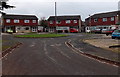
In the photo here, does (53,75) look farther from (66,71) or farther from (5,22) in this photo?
(5,22)

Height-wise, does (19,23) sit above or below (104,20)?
below

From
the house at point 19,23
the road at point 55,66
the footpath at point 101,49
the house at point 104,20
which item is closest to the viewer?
the road at point 55,66

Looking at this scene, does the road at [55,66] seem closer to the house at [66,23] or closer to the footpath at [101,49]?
the footpath at [101,49]

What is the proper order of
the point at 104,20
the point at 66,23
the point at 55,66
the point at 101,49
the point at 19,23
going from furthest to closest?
the point at 66,23 → the point at 19,23 → the point at 104,20 → the point at 101,49 → the point at 55,66

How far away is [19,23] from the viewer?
74188 mm

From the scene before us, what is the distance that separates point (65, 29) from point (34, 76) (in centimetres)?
6804

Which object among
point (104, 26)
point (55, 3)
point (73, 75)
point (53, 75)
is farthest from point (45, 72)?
point (104, 26)

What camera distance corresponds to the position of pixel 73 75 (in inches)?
316

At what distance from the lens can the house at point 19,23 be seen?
239ft

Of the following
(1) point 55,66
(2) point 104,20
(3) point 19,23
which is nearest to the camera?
(1) point 55,66

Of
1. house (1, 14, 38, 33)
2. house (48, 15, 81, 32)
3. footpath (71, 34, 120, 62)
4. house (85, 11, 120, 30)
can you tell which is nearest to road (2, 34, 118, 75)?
footpath (71, 34, 120, 62)

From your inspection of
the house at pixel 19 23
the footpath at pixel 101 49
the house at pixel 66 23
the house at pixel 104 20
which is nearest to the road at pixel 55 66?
the footpath at pixel 101 49

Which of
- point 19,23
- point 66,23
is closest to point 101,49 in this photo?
point 19,23

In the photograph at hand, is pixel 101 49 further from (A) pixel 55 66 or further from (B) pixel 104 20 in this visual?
(B) pixel 104 20
